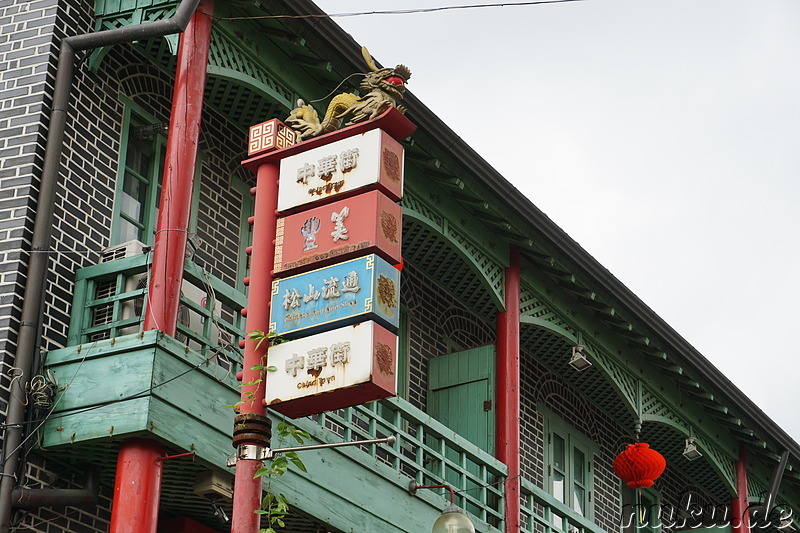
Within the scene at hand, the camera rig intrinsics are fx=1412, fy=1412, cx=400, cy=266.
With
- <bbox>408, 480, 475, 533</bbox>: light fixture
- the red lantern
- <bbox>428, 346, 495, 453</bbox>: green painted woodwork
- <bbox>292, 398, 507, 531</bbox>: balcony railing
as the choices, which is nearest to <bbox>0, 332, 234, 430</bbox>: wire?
<bbox>292, 398, 507, 531</bbox>: balcony railing

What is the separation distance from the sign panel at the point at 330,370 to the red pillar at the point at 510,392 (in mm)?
6349

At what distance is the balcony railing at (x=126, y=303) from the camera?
37.3ft

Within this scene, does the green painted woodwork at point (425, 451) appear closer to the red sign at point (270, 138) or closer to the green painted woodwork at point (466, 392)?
the green painted woodwork at point (466, 392)

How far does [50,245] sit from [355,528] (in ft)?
12.1

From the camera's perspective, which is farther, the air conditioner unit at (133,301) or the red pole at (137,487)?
the air conditioner unit at (133,301)

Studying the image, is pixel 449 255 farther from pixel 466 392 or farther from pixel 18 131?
pixel 18 131

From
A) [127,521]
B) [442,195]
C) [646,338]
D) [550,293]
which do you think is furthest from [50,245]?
[646,338]

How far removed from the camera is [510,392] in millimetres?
16234

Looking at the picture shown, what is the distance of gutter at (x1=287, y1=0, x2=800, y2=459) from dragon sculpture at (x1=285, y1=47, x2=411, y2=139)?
3516mm

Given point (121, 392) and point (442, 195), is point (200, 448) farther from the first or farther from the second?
point (442, 195)

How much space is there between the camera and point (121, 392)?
10680 mm

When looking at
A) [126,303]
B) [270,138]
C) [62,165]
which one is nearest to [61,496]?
[126,303]

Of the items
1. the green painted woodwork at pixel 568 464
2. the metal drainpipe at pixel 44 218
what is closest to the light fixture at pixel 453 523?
the metal drainpipe at pixel 44 218

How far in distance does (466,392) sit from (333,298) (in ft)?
24.5
